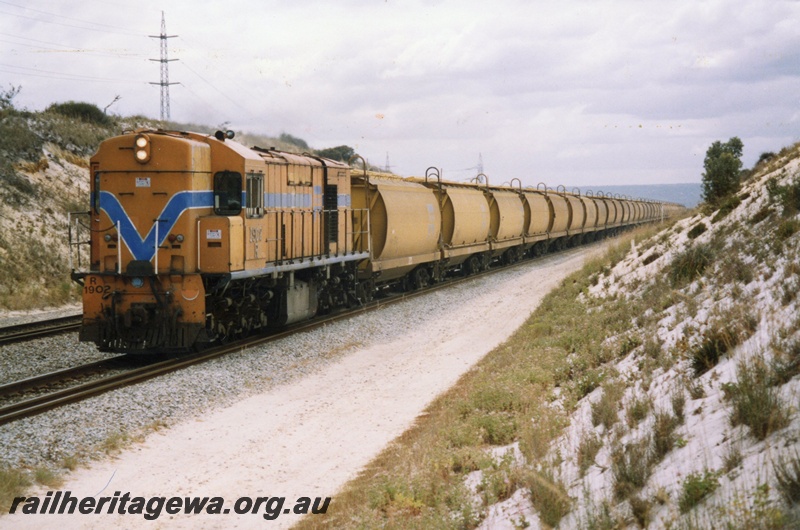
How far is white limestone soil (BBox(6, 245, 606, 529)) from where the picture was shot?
845cm

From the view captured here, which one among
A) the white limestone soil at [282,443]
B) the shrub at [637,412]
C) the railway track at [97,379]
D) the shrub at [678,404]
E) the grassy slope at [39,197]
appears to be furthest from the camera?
the grassy slope at [39,197]

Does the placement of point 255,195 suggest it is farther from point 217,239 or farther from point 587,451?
point 587,451

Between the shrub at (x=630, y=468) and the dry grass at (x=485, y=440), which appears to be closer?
the shrub at (x=630, y=468)

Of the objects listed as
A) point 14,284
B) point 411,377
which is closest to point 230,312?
point 411,377

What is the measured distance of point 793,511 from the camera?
14.2ft

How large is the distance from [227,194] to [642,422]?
10.7m

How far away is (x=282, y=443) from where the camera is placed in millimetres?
10461

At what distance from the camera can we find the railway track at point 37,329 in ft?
54.4

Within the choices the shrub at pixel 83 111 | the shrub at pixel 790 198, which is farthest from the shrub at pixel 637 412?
the shrub at pixel 83 111

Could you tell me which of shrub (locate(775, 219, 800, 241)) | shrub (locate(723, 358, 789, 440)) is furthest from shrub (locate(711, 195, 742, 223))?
shrub (locate(723, 358, 789, 440))

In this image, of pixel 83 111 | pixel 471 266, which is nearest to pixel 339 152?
pixel 83 111

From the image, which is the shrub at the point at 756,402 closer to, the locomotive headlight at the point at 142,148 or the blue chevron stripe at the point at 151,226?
the blue chevron stripe at the point at 151,226

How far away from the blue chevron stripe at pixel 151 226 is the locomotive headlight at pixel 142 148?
0.97 m

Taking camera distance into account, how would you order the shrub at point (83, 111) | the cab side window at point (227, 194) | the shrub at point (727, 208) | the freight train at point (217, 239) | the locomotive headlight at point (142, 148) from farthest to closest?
the shrub at point (83, 111) → the shrub at point (727, 208) → the cab side window at point (227, 194) → the locomotive headlight at point (142, 148) → the freight train at point (217, 239)
